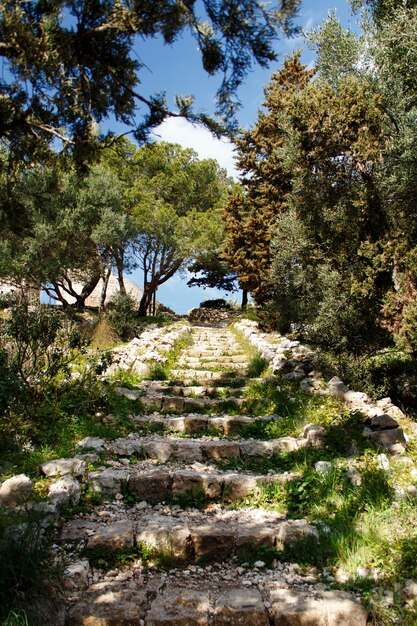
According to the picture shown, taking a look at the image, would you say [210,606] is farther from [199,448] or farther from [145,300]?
[145,300]

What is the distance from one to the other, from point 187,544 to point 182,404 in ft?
12.9

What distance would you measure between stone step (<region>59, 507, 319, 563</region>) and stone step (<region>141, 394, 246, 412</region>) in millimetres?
3452

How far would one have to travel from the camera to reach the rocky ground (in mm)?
Answer: 3125

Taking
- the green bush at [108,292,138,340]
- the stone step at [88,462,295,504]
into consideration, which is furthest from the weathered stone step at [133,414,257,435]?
the green bush at [108,292,138,340]

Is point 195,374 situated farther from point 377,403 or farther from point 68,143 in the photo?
point 68,143

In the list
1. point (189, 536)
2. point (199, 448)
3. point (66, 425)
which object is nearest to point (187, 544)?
point (189, 536)

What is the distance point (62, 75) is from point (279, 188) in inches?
569

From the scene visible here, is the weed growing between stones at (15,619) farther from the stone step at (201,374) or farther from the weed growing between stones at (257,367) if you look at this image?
the weed growing between stones at (257,367)

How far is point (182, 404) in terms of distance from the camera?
25.3ft

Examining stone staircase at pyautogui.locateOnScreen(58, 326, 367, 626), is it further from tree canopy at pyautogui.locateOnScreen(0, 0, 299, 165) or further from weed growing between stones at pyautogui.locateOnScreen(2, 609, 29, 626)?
tree canopy at pyautogui.locateOnScreen(0, 0, 299, 165)

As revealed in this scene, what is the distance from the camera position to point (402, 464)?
5.22m

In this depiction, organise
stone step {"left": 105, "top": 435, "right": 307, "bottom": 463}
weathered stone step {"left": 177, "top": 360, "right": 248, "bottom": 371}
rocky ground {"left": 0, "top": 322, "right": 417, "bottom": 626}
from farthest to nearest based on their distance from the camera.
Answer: weathered stone step {"left": 177, "top": 360, "right": 248, "bottom": 371} → stone step {"left": 105, "top": 435, "right": 307, "bottom": 463} → rocky ground {"left": 0, "top": 322, "right": 417, "bottom": 626}

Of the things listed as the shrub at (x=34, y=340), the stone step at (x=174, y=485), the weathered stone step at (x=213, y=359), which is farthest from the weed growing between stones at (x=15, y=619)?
the weathered stone step at (x=213, y=359)

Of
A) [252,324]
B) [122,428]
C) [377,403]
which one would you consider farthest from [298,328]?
[122,428]
